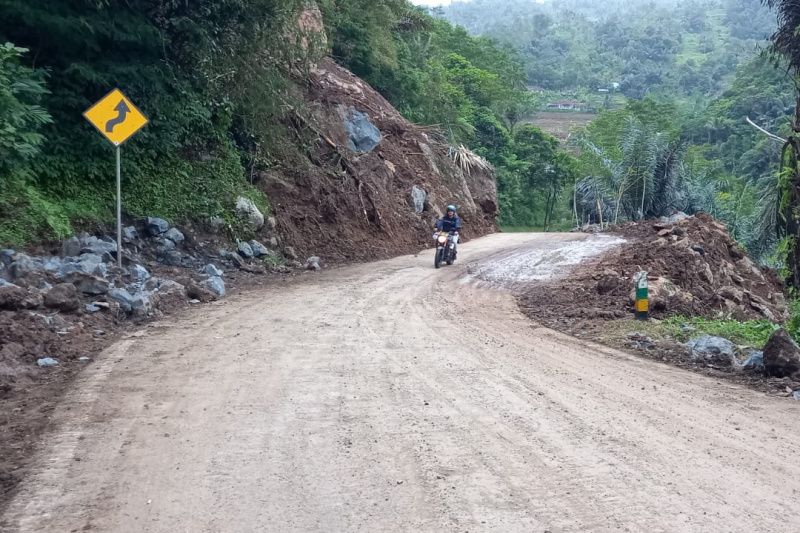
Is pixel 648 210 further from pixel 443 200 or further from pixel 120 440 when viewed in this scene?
pixel 120 440

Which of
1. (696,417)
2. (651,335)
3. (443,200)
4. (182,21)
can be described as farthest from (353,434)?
(443,200)

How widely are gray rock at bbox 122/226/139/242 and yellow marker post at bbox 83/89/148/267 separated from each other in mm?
1662

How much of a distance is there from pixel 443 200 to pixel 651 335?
18518 mm

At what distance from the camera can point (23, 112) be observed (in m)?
11.8

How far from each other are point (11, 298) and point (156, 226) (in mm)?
5721

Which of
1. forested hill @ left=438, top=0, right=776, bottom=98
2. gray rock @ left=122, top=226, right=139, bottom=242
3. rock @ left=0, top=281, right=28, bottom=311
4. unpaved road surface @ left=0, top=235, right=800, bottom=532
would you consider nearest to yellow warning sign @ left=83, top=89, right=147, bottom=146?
gray rock @ left=122, top=226, right=139, bottom=242

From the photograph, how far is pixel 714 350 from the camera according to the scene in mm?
9961

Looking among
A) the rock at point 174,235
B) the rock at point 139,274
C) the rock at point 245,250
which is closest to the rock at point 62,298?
the rock at point 139,274

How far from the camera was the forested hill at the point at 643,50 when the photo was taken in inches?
5261

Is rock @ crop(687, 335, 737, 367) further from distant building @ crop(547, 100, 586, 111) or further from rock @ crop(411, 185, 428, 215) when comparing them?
distant building @ crop(547, 100, 586, 111)

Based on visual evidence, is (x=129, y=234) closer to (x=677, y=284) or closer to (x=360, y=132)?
(x=677, y=284)

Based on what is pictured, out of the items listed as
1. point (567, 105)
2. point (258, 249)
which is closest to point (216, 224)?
point (258, 249)

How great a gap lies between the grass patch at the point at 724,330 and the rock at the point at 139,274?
8692 mm

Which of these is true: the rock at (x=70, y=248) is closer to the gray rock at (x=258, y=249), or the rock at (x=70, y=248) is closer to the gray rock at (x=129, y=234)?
the gray rock at (x=129, y=234)
